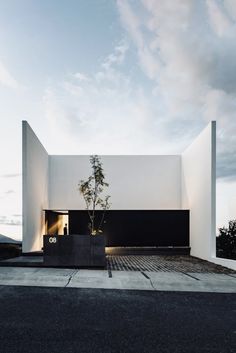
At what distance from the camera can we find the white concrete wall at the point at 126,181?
16656 millimetres

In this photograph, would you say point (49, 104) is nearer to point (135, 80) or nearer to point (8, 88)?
point (8, 88)

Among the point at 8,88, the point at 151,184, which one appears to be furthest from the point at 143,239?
the point at 8,88

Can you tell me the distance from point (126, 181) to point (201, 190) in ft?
15.8

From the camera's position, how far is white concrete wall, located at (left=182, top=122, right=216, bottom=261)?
12.2 meters

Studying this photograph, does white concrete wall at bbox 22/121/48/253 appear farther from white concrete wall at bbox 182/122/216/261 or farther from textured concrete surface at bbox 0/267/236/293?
white concrete wall at bbox 182/122/216/261

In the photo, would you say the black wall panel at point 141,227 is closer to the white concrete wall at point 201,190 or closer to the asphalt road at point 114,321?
the white concrete wall at point 201,190

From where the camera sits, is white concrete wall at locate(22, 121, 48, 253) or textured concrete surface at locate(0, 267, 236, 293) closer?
textured concrete surface at locate(0, 267, 236, 293)

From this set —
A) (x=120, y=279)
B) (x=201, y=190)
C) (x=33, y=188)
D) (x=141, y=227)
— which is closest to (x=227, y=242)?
(x=201, y=190)

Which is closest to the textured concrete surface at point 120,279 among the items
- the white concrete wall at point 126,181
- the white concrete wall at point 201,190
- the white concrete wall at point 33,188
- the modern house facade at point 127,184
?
the white concrete wall at point 33,188

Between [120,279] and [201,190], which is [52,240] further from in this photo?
[201,190]

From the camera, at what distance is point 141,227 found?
15695mm

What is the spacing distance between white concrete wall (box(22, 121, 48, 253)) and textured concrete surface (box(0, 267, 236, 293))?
3256mm

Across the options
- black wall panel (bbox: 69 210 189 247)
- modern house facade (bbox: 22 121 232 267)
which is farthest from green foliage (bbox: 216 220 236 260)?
black wall panel (bbox: 69 210 189 247)

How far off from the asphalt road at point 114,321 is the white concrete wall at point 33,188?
6043 mm
